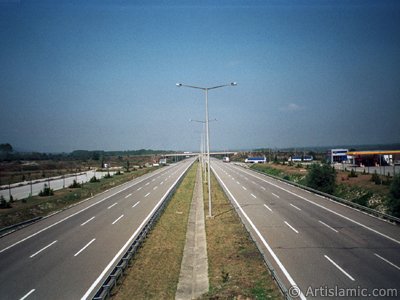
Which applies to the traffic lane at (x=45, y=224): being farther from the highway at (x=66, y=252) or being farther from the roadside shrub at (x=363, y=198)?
the roadside shrub at (x=363, y=198)

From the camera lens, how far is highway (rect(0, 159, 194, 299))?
1182 cm

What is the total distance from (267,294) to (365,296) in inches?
129

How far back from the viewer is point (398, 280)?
451 inches

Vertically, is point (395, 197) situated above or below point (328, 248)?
above

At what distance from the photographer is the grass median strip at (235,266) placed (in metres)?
11.0

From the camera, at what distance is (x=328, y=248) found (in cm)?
1555

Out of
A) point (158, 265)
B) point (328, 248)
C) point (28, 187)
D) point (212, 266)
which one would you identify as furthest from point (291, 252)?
point (28, 187)

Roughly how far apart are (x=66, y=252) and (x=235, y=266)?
29.4ft

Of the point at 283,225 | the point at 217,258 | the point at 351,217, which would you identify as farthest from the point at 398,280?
the point at 351,217

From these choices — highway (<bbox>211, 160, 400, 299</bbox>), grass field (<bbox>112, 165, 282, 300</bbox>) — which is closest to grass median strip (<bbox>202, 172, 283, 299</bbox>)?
grass field (<bbox>112, 165, 282, 300</bbox>)

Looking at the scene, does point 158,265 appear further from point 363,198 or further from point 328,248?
point 363,198

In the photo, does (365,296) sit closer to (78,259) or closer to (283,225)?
(283,225)

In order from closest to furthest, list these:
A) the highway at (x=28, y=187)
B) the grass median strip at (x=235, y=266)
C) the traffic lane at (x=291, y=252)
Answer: the grass median strip at (x=235, y=266) < the traffic lane at (x=291, y=252) < the highway at (x=28, y=187)
